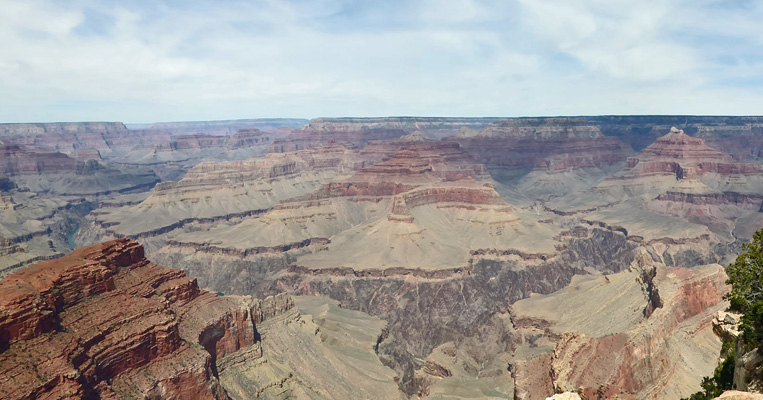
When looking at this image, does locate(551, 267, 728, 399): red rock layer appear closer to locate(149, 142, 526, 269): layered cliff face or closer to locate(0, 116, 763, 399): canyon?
locate(0, 116, 763, 399): canyon

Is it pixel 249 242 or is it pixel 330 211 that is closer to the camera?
pixel 249 242

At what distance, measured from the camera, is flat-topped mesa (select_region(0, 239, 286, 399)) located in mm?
38812

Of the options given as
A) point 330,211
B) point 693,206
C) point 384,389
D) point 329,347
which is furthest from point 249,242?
point 693,206

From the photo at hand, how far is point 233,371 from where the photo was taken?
58969mm

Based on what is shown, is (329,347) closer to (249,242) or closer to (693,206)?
(249,242)

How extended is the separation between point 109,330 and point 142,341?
2856mm

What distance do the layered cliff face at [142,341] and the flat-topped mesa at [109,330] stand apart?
0.08m

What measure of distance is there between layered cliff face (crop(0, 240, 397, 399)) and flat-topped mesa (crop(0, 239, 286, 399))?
0.28ft

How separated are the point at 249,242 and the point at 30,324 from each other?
368 feet

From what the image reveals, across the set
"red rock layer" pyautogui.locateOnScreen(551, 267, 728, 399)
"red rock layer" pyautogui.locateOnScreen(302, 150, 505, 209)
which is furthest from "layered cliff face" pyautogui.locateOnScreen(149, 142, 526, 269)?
"red rock layer" pyautogui.locateOnScreen(551, 267, 728, 399)

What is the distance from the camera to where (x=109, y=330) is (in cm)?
4581

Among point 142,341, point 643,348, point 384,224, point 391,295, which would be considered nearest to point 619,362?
point 643,348

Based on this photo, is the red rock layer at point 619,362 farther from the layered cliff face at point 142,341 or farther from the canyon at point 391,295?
the layered cliff face at point 142,341

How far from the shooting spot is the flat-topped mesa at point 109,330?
3881 cm
